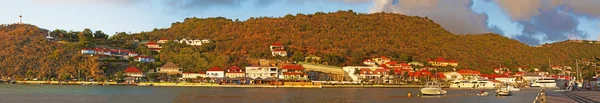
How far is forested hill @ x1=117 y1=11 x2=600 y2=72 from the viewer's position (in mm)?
98875

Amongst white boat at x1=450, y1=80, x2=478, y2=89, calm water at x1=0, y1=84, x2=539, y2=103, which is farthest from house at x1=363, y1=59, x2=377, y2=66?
calm water at x1=0, y1=84, x2=539, y2=103

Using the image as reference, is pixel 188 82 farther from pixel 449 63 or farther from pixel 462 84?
pixel 449 63

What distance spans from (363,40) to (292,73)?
40.2m

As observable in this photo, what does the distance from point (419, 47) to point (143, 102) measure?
7923cm

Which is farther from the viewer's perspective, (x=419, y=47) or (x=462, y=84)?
(x=419, y=47)

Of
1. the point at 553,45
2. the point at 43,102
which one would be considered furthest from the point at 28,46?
the point at 553,45

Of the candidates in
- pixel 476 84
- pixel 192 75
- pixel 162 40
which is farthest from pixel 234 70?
pixel 162 40

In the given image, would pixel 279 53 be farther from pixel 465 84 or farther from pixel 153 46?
pixel 465 84

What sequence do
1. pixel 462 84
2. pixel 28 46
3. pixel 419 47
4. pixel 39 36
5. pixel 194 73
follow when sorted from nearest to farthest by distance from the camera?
1. pixel 462 84
2. pixel 194 73
3. pixel 28 46
4. pixel 39 36
5. pixel 419 47

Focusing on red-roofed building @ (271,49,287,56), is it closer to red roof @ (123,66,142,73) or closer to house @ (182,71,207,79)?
house @ (182,71,207,79)

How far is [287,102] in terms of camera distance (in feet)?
119

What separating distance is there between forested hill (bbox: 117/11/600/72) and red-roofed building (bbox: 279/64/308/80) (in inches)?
480

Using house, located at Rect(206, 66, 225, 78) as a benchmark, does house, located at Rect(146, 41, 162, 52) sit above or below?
above

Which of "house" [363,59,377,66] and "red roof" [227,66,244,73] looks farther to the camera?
"house" [363,59,377,66]
